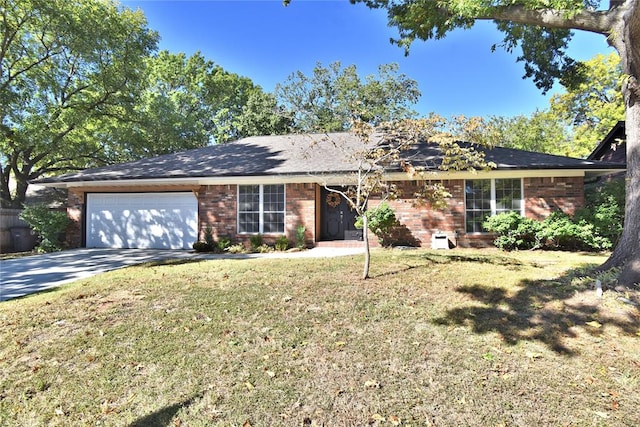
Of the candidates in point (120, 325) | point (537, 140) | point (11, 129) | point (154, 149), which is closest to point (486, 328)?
point (120, 325)

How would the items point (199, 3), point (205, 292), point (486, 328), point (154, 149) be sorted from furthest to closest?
point (154, 149), point (199, 3), point (205, 292), point (486, 328)

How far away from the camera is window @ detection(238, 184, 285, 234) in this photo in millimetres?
12070

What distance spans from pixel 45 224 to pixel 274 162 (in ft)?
28.6

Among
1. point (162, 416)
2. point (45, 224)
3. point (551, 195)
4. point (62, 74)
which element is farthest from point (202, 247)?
point (62, 74)

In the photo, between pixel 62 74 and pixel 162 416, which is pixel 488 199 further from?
pixel 62 74

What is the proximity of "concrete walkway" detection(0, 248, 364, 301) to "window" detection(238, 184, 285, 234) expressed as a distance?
1537mm

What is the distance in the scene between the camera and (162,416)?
2.87m

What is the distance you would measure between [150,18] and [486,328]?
22.1 m

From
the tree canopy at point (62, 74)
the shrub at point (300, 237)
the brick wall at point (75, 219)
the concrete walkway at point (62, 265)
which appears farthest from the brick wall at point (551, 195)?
the tree canopy at point (62, 74)

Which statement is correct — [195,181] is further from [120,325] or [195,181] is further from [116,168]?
[120,325]

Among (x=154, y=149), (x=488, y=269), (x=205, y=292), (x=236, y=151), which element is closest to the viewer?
(x=205, y=292)

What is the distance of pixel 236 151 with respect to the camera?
14633 millimetres

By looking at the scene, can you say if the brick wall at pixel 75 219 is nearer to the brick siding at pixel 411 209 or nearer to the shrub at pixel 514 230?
the brick siding at pixel 411 209

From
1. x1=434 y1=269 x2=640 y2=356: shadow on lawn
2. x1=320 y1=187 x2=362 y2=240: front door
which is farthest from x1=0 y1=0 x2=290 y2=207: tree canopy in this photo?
x1=434 y1=269 x2=640 y2=356: shadow on lawn
